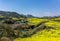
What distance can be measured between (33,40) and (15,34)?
169 inches

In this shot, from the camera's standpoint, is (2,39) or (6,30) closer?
(2,39)

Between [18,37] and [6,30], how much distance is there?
2.13 metres

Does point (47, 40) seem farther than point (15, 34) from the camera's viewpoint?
No

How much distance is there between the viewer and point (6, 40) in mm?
18141

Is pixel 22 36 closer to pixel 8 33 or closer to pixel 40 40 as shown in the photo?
pixel 8 33

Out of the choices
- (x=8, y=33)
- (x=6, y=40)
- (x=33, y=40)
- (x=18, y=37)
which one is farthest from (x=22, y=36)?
(x=6, y=40)

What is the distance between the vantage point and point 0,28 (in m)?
21.8

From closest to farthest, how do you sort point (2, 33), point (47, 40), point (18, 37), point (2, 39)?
1. point (2, 39)
2. point (47, 40)
3. point (2, 33)
4. point (18, 37)

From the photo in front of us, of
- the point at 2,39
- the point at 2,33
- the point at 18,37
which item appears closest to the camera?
the point at 2,39

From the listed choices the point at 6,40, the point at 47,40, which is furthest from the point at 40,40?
the point at 6,40

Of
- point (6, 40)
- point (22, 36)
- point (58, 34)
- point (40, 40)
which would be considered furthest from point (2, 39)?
point (58, 34)

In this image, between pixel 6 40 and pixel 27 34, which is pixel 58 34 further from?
pixel 6 40

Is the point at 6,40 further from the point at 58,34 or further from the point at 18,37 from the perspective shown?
the point at 58,34

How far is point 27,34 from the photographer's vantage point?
80.4 feet
